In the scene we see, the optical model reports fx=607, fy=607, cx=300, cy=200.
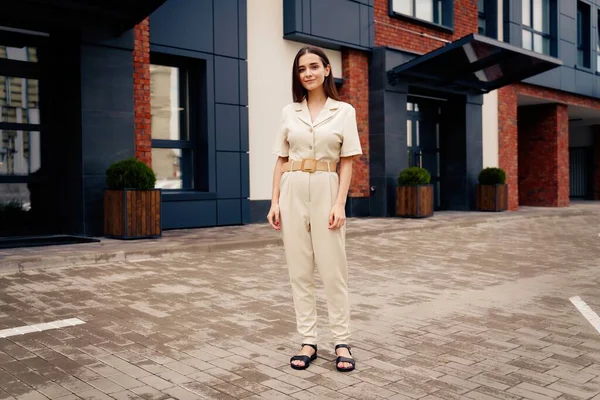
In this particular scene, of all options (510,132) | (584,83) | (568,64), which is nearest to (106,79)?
(510,132)

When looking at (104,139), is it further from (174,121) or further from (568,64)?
(568,64)

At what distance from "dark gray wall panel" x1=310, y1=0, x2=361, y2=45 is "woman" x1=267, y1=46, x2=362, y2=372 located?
1037cm

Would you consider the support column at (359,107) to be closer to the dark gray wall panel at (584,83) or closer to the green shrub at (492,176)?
the green shrub at (492,176)

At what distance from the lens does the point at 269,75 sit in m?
13.3

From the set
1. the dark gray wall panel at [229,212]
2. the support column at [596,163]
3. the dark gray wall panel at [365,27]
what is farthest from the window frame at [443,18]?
the support column at [596,163]

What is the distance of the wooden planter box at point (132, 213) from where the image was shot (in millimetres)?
9484

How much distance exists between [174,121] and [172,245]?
13.6ft

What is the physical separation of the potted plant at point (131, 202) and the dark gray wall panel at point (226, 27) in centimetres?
369

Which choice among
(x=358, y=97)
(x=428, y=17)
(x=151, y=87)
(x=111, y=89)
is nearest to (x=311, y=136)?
(x=111, y=89)

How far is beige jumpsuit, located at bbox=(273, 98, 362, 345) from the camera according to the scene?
3.59 m

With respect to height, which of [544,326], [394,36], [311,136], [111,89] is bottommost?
[544,326]

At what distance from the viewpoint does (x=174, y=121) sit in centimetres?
1211

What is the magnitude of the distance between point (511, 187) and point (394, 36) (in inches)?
265

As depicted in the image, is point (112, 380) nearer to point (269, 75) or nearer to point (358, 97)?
point (269, 75)
